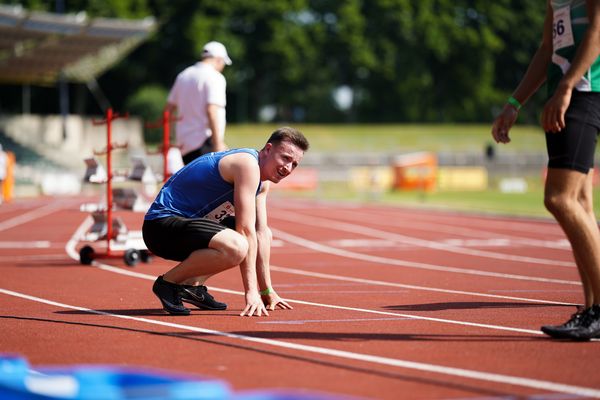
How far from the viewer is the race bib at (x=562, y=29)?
6141 mm

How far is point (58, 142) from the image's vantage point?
58750 mm

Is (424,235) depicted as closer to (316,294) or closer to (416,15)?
(316,294)

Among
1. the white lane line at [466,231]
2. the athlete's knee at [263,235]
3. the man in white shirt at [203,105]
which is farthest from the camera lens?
the white lane line at [466,231]

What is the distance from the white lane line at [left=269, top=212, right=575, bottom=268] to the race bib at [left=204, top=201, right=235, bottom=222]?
5541 mm

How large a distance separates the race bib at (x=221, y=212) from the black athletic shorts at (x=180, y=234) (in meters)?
0.05

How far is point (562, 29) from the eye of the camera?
620 cm

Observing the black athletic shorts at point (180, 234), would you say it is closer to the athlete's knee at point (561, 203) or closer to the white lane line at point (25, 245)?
the athlete's knee at point (561, 203)

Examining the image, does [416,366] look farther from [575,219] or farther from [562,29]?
[562,29]

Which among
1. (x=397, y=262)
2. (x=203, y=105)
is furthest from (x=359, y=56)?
(x=203, y=105)

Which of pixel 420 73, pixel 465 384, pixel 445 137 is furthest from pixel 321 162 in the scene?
pixel 465 384

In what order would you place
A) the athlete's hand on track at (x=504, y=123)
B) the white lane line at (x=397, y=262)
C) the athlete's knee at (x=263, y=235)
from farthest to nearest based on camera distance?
1. the white lane line at (x=397, y=262)
2. the athlete's knee at (x=263, y=235)
3. the athlete's hand on track at (x=504, y=123)

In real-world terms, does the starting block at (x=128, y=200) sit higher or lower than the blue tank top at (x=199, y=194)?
lower

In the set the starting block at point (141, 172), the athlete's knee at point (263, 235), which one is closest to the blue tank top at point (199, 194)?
the athlete's knee at point (263, 235)

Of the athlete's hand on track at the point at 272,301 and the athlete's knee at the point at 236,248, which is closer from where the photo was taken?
the athlete's knee at the point at 236,248
